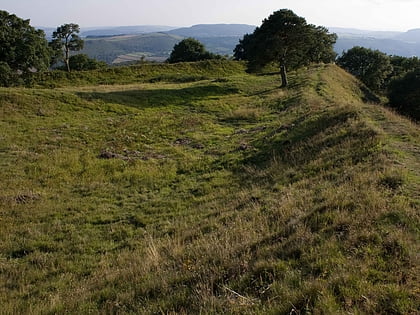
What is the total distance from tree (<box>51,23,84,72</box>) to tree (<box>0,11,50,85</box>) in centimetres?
1500

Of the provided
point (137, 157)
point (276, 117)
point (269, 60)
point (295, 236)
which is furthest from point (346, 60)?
point (295, 236)

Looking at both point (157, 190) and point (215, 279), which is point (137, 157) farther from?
point (215, 279)

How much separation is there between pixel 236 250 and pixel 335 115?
11832mm

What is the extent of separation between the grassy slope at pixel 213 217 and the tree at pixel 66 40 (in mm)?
39155

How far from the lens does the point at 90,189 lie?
39.2 feet

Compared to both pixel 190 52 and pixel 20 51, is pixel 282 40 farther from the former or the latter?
pixel 190 52

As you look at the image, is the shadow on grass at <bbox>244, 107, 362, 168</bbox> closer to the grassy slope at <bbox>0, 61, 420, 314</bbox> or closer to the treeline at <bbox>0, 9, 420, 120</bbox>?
the grassy slope at <bbox>0, 61, 420, 314</bbox>

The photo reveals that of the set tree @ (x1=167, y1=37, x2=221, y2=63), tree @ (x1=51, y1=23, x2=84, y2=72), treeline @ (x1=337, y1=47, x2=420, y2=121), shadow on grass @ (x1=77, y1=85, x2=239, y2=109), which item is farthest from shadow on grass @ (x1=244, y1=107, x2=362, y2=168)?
tree @ (x1=167, y1=37, x2=221, y2=63)

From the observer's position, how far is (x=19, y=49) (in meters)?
36.0

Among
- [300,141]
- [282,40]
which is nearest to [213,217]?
[300,141]

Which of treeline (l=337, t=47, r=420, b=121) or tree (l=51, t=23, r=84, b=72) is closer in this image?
treeline (l=337, t=47, r=420, b=121)

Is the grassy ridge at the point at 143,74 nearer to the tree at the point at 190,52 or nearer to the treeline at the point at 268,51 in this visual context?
the treeline at the point at 268,51

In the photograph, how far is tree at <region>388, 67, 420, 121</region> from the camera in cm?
3509

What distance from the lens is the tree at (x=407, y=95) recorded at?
115ft
